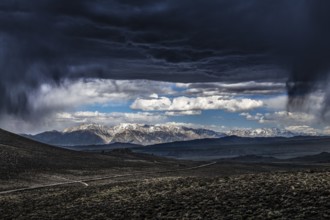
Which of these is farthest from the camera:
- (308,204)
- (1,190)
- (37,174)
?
(37,174)

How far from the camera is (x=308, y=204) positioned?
2572 centimetres

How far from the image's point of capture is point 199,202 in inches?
1240

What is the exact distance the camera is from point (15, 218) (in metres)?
33.6

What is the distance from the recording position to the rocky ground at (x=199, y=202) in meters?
25.8

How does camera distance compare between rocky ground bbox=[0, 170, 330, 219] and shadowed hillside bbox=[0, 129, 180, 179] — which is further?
shadowed hillside bbox=[0, 129, 180, 179]

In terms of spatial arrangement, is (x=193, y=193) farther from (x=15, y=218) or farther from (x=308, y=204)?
(x=15, y=218)

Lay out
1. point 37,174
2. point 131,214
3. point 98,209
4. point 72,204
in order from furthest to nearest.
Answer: point 37,174
point 72,204
point 98,209
point 131,214

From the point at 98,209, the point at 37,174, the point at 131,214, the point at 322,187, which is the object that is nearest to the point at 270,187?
the point at 322,187

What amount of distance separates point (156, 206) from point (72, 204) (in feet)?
34.3

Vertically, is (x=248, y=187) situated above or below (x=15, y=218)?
above

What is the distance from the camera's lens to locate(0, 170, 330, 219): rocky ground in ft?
84.5

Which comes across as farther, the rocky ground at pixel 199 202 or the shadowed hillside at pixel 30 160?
the shadowed hillside at pixel 30 160

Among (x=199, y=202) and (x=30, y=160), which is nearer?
(x=199, y=202)

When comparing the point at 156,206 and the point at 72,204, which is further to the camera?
the point at 72,204
